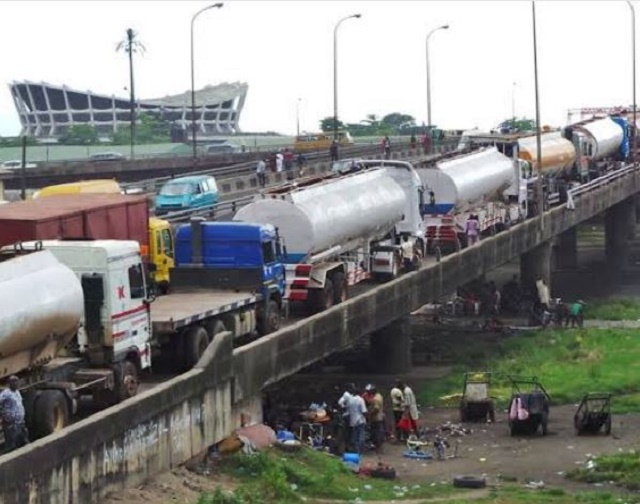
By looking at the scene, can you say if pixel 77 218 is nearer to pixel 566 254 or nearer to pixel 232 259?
pixel 232 259

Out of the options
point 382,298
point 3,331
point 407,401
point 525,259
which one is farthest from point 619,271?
point 3,331

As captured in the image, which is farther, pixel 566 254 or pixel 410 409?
pixel 566 254

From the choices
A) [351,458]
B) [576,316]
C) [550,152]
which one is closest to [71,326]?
[351,458]

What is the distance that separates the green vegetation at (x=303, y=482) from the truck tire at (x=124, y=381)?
1.97 meters

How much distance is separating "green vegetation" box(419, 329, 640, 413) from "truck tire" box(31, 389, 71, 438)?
674 inches

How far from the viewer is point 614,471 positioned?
28219 mm

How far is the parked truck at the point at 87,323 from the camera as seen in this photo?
20.8 m

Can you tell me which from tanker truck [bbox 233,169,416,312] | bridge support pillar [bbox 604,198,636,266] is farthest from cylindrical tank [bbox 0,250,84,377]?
bridge support pillar [bbox 604,198,636,266]

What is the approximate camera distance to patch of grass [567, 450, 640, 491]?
27.4 m

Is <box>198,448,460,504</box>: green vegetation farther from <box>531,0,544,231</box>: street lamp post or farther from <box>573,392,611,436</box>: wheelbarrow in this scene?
<box>531,0,544,231</box>: street lamp post

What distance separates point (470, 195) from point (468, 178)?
1.91 ft

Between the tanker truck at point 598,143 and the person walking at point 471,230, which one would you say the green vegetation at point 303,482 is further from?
the tanker truck at point 598,143

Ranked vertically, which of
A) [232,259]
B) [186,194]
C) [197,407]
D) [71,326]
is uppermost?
[186,194]

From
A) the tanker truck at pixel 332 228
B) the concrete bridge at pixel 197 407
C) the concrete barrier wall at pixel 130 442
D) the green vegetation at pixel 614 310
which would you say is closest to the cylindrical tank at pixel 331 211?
the tanker truck at pixel 332 228
